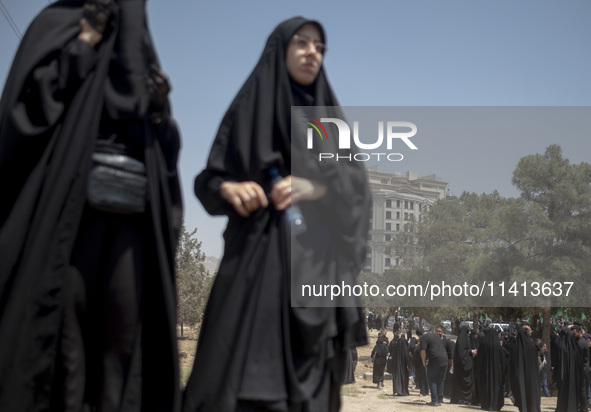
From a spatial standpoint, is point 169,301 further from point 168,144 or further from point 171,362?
point 168,144

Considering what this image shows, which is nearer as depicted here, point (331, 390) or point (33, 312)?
point (33, 312)

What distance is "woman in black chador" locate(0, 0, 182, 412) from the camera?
85.5 inches

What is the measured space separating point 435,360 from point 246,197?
15121mm

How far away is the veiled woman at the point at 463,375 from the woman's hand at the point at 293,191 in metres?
17.6

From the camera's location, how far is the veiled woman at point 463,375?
1883 centimetres

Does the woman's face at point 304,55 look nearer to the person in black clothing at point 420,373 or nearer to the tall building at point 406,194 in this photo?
the person in black clothing at point 420,373

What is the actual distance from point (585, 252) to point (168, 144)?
29109 millimetres

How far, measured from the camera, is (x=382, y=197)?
41625 millimetres

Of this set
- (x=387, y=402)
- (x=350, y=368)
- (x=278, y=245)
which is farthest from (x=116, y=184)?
(x=387, y=402)

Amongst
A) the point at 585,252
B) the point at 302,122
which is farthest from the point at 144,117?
the point at 585,252

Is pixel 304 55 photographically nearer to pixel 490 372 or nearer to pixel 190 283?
pixel 490 372

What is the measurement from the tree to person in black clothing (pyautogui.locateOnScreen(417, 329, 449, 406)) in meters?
8.12

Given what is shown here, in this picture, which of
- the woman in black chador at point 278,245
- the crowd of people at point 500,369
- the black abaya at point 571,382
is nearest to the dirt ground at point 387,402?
the crowd of people at point 500,369

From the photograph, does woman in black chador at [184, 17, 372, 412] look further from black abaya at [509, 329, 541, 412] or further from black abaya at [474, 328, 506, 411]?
black abaya at [474, 328, 506, 411]
